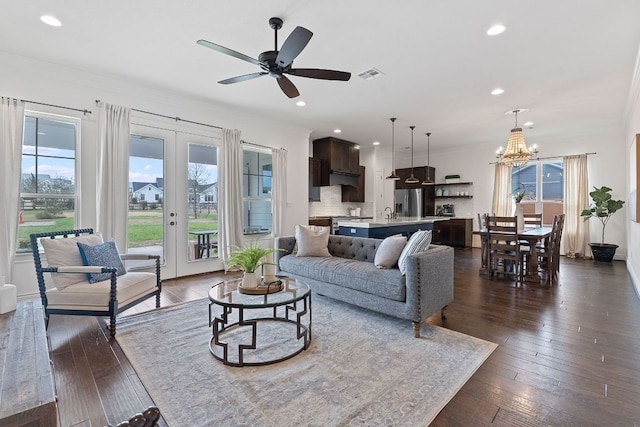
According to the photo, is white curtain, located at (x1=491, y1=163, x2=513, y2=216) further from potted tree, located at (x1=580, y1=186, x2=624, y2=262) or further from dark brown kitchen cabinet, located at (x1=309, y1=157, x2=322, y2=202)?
dark brown kitchen cabinet, located at (x1=309, y1=157, x2=322, y2=202)

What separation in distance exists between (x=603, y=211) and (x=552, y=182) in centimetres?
147

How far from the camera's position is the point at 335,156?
727cm

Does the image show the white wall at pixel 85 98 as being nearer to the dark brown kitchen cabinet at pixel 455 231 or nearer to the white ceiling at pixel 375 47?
the white ceiling at pixel 375 47

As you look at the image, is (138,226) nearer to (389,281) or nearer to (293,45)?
(293,45)

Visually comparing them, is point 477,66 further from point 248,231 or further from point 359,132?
point 248,231

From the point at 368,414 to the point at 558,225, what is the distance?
462 cm

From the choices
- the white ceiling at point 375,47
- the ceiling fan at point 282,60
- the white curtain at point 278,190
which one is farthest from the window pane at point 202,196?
the ceiling fan at point 282,60

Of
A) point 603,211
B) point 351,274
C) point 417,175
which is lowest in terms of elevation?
point 351,274

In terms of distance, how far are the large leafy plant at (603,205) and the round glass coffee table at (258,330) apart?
6.65 metres

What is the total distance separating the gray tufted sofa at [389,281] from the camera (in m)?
2.59

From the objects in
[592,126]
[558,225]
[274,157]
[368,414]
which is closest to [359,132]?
[274,157]

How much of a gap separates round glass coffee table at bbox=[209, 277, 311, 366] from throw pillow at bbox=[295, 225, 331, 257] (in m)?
1.02

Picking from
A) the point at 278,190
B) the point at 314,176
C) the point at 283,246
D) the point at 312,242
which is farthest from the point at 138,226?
the point at 314,176

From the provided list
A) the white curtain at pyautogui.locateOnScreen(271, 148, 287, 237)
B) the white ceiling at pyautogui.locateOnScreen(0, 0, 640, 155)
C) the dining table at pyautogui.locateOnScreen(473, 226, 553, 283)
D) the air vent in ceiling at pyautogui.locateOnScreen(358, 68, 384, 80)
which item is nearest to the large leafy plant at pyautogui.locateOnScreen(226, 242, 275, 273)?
the white ceiling at pyautogui.locateOnScreen(0, 0, 640, 155)
